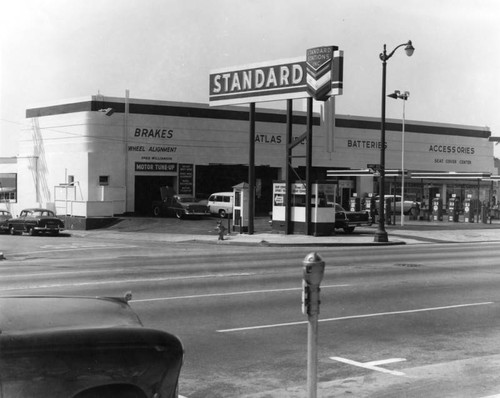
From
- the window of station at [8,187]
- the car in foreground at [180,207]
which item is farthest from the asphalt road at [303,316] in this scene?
the window of station at [8,187]

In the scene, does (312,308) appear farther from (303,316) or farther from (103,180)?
(103,180)

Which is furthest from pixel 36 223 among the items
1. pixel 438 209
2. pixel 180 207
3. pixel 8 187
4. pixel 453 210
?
pixel 438 209

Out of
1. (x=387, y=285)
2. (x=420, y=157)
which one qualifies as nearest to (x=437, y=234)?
(x=387, y=285)

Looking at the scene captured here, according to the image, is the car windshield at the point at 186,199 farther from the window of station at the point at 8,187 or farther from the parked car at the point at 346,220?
the window of station at the point at 8,187

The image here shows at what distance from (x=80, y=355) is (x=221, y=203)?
39.3m

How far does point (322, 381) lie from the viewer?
6773 millimetres

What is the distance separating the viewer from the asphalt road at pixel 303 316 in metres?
6.80

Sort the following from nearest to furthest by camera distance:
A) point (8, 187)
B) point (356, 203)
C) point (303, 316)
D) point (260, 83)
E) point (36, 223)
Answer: point (303, 316)
point (260, 83)
point (36, 223)
point (356, 203)
point (8, 187)

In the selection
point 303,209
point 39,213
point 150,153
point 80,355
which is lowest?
point 39,213

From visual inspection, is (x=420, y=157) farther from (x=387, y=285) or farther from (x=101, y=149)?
(x=387, y=285)

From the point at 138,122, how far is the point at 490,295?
3440 cm

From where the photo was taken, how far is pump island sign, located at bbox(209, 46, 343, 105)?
29672 millimetres

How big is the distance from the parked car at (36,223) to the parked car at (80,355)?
3140cm

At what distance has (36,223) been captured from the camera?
34625 mm
